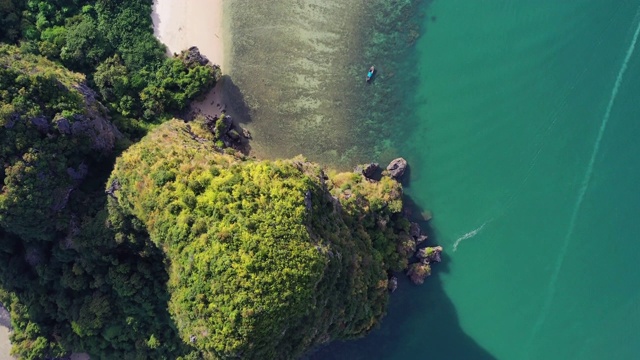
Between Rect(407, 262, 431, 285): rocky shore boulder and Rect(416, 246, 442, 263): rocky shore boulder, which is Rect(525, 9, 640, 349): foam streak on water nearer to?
Rect(416, 246, 442, 263): rocky shore boulder

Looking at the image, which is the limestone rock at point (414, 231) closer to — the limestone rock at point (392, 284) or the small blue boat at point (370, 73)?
the limestone rock at point (392, 284)

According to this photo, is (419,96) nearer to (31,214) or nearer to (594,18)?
(594,18)

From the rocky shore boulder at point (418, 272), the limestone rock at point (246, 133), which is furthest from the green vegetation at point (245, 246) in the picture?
the limestone rock at point (246, 133)

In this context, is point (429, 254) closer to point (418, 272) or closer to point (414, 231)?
point (418, 272)

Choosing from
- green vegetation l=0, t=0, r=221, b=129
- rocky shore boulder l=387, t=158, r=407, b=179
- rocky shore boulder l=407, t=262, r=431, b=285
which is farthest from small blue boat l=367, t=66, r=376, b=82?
rocky shore boulder l=407, t=262, r=431, b=285

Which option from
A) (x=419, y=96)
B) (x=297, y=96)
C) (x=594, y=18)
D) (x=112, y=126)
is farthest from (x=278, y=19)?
(x=594, y=18)

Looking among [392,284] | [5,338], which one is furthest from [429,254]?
[5,338]
